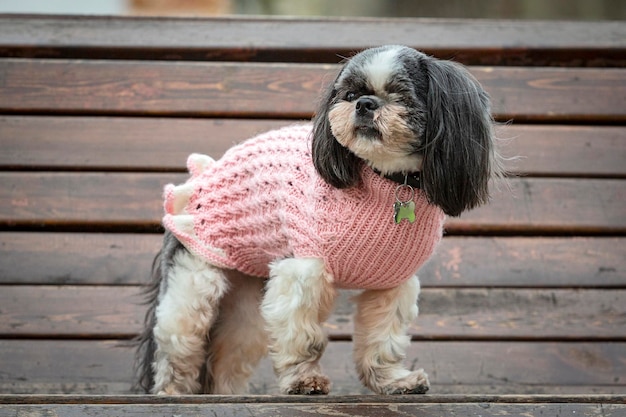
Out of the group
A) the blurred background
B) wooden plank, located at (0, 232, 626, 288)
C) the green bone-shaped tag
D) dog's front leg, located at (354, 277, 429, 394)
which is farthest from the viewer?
the blurred background

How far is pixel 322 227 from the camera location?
1.70 m

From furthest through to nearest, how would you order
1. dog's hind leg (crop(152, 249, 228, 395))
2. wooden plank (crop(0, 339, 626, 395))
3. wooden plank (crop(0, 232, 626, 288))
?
wooden plank (crop(0, 232, 626, 288)), wooden plank (crop(0, 339, 626, 395)), dog's hind leg (crop(152, 249, 228, 395))

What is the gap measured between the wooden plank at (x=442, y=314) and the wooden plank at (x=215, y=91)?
605 millimetres

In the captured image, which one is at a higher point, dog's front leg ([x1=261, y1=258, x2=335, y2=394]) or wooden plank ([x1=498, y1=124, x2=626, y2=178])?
wooden plank ([x1=498, y1=124, x2=626, y2=178])

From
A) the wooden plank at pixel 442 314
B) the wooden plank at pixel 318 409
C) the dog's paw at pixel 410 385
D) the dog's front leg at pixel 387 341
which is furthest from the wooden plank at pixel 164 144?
the wooden plank at pixel 318 409

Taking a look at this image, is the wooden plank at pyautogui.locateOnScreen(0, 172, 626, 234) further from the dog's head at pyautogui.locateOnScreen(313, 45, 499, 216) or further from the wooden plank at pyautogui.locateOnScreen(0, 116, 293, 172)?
the dog's head at pyautogui.locateOnScreen(313, 45, 499, 216)

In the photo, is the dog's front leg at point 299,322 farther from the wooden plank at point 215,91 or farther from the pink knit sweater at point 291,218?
the wooden plank at point 215,91

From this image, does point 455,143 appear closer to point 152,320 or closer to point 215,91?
point 152,320

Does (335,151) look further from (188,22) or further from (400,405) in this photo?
(188,22)

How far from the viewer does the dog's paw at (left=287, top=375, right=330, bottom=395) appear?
1702mm

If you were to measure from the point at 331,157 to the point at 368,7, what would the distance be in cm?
185

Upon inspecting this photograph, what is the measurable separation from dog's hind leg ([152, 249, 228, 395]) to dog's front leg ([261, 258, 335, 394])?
0.75 feet

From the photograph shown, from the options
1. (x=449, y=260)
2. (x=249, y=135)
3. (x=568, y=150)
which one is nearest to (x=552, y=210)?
(x=568, y=150)

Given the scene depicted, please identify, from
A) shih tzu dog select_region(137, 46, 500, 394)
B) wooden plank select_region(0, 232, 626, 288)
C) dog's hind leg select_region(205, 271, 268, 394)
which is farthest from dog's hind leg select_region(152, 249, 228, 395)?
wooden plank select_region(0, 232, 626, 288)
